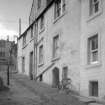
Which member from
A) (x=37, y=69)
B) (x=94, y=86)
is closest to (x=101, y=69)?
(x=94, y=86)

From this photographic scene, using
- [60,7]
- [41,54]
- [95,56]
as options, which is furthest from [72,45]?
[41,54]

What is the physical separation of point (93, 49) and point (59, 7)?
22.1 ft

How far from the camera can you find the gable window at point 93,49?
54.2ft

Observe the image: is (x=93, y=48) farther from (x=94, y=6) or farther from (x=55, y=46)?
(x=55, y=46)

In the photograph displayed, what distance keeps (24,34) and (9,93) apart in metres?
17.6

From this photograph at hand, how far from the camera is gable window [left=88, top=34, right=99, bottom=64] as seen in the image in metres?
16.5

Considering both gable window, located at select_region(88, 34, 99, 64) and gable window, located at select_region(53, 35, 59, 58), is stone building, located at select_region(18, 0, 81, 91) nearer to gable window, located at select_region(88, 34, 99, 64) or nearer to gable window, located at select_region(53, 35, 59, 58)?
gable window, located at select_region(53, 35, 59, 58)

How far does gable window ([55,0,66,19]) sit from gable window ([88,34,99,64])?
5261 millimetres

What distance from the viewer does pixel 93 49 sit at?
663 inches

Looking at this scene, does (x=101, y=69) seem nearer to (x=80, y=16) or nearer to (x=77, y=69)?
(x=77, y=69)

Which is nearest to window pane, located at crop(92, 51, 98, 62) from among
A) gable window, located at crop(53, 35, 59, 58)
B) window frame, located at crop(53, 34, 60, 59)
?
window frame, located at crop(53, 34, 60, 59)

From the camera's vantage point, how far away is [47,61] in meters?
23.7

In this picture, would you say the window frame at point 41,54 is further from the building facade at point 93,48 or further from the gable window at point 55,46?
the building facade at point 93,48

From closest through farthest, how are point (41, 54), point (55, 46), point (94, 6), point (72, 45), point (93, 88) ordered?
point (93, 88) < point (94, 6) < point (72, 45) < point (55, 46) < point (41, 54)
